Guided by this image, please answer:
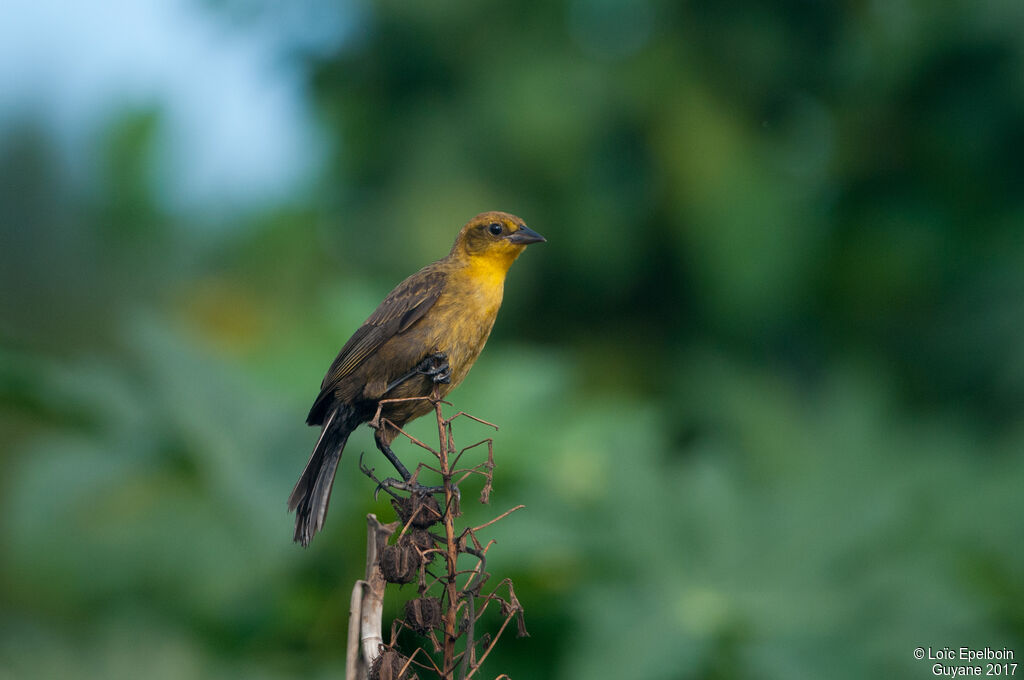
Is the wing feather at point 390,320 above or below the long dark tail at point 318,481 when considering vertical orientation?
above

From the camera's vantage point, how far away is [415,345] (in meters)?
3.57

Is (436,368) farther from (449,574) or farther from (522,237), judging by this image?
(449,574)

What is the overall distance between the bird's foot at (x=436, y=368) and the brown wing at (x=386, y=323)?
0.54 feet

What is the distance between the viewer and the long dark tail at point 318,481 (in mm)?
2986

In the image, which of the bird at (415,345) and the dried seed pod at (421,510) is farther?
the bird at (415,345)

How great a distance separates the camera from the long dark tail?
9.80 feet

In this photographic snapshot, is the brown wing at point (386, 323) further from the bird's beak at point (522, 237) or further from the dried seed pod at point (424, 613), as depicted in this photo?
the dried seed pod at point (424, 613)

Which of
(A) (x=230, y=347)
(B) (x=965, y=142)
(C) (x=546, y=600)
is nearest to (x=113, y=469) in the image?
(C) (x=546, y=600)

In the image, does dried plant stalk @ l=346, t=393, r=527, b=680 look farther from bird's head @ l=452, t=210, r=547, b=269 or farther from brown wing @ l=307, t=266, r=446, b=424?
bird's head @ l=452, t=210, r=547, b=269

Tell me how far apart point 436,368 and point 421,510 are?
1.31m

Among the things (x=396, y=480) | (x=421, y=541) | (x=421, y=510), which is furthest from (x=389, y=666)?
(x=396, y=480)

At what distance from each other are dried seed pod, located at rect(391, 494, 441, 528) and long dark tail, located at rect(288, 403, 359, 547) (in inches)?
27.9

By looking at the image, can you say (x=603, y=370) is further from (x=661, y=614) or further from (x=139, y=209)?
(x=139, y=209)

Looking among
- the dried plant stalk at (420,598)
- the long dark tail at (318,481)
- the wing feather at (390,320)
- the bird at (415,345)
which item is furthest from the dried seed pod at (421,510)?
the wing feather at (390,320)
